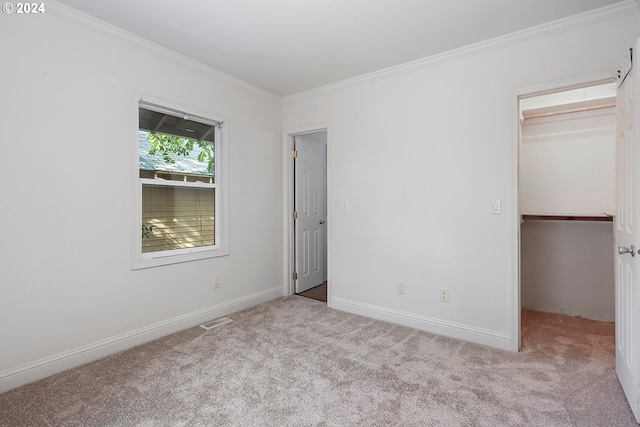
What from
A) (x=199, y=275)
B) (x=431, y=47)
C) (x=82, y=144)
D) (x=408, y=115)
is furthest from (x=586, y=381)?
(x=82, y=144)

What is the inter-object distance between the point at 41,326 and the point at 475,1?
366 cm

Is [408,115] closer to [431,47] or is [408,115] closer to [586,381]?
[431,47]

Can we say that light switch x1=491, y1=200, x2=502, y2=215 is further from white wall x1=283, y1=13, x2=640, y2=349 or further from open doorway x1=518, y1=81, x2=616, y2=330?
open doorway x1=518, y1=81, x2=616, y2=330

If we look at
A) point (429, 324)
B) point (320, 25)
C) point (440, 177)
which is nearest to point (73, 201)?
point (320, 25)

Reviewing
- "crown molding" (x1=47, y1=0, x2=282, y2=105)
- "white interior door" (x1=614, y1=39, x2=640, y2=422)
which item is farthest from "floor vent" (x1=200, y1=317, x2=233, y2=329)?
"white interior door" (x1=614, y1=39, x2=640, y2=422)

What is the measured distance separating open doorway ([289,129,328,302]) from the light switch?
217 centimetres

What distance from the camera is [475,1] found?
6.86 ft

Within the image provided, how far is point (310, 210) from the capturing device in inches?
173

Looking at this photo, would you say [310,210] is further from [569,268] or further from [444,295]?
[569,268]

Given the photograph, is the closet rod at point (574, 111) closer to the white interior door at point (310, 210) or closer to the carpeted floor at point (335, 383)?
the carpeted floor at point (335, 383)

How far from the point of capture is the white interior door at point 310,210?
13.7 feet

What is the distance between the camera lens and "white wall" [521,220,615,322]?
3.13 metres

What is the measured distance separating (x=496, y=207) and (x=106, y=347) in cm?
333

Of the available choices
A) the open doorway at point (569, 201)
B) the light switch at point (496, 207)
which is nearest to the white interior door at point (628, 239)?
Result: the light switch at point (496, 207)
